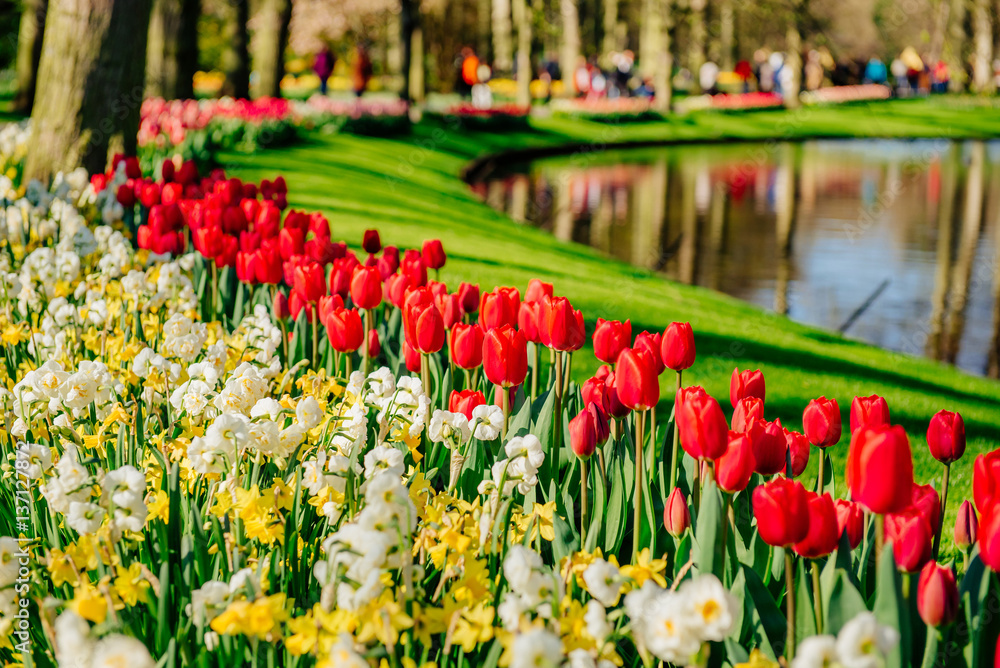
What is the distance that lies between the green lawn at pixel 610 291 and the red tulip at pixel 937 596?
7.8 inches

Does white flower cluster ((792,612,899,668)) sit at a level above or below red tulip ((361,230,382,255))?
Result: below

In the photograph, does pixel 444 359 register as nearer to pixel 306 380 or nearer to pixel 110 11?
pixel 306 380

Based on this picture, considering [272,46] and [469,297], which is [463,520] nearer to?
[469,297]

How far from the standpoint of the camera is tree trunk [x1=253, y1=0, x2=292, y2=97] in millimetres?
18391

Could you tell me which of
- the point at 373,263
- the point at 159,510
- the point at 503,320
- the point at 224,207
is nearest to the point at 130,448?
the point at 159,510

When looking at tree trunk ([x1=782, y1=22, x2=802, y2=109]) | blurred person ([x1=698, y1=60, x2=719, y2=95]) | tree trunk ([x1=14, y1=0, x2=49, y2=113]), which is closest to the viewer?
tree trunk ([x1=14, y1=0, x2=49, y2=113])

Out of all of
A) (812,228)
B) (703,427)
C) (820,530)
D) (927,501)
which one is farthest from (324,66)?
(820,530)

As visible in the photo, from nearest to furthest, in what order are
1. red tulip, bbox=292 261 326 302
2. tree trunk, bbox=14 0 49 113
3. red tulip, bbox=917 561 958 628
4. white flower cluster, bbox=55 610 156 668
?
white flower cluster, bbox=55 610 156 668
red tulip, bbox=917 561 958 628
red tulip, bbox=292 261 326 302
tree trunk, bbox=14 0 49 113

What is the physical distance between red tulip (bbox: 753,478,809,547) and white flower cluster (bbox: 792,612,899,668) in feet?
1.13

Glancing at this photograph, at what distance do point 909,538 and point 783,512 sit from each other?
0.25m

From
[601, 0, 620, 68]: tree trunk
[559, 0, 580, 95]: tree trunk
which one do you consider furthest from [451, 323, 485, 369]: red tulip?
[601, 0, 620, 68]: tree trunk

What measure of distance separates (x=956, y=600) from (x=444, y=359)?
7.30ft

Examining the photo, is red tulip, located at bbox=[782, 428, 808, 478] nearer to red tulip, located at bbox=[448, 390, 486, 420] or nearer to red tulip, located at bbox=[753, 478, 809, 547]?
red tulip, located at bbox=[753, 478, 809, 547]

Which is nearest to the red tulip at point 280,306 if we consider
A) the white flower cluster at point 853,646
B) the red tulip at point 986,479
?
the red tulip at point 986,479
